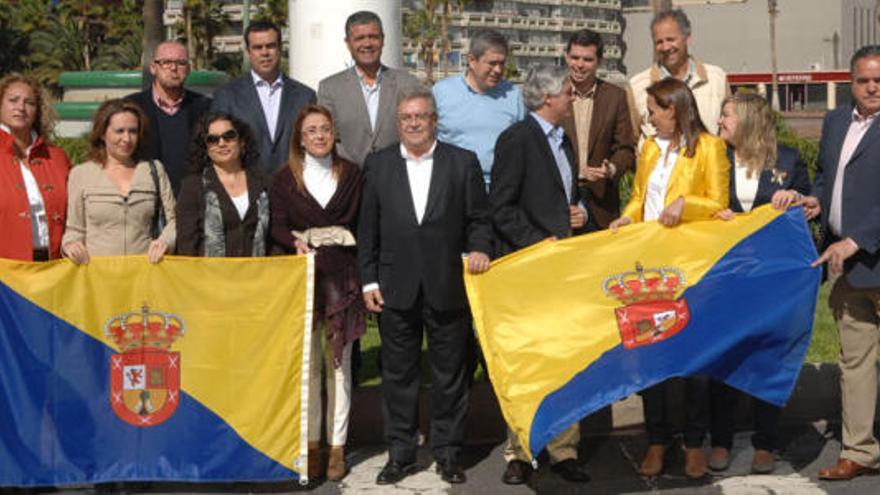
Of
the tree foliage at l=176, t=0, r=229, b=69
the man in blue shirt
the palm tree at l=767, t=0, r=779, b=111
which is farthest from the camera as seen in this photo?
the palm tree at l=767, t=0, r=779, b=111

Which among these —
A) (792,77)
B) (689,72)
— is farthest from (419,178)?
(792,77)

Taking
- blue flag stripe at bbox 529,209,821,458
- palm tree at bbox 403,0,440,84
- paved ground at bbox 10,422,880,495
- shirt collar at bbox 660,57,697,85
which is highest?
palm tree at bbox 403,0,440,84

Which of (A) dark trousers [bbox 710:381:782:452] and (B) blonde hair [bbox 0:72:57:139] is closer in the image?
(A) dark trousers [bbox 710:381:782:452]

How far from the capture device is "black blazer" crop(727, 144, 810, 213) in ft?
23.0

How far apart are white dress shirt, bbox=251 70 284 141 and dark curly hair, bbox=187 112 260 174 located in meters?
0.72

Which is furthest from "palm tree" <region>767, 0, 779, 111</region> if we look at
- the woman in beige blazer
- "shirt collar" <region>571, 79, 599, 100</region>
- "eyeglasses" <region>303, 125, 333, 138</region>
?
the woman in beige blazer

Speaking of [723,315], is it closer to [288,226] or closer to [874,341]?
[874,341]

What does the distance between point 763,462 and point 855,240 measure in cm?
128

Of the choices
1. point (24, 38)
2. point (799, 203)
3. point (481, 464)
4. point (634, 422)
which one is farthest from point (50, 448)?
point (24, 38)

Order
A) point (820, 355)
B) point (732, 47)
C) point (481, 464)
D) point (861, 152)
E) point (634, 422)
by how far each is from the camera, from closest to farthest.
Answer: point (861, 152)
point (481, 464)
point (634, 422)
point (820, 355)
point (732, 47)

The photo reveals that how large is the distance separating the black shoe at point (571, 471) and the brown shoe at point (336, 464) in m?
1.13

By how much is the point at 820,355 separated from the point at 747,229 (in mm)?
2269

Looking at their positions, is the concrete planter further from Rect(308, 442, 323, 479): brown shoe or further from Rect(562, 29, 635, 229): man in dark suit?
Rect(308, 442, 323, 479): brown shoe

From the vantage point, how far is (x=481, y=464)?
7367 mm
